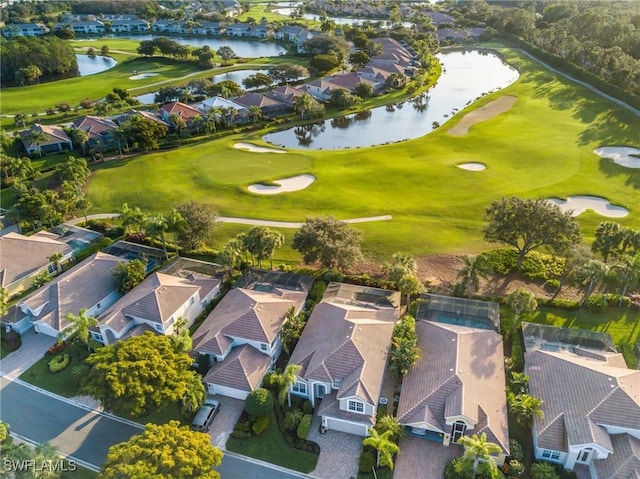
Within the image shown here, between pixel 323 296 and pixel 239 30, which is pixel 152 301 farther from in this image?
pixel 239 30

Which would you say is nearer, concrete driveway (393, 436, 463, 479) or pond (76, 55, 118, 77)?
concrete driveway (393, 436, 463, 479)

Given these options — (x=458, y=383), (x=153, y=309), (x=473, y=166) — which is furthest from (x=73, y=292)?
(x=473, y=166)

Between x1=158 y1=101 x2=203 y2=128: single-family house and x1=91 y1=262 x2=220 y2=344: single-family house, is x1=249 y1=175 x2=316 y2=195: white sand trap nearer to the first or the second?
x1=91 y1=262 x2=220 y2=344: single-family house

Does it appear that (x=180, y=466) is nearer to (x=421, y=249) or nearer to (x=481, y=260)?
(x=481, y=260)

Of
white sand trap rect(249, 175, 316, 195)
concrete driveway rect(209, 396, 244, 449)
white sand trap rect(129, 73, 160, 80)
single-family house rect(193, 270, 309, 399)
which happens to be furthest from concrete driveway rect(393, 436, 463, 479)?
white sand trap rect(129, 73, 160, 80)

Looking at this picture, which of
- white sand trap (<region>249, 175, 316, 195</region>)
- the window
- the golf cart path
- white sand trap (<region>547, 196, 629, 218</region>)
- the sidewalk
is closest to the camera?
the window
